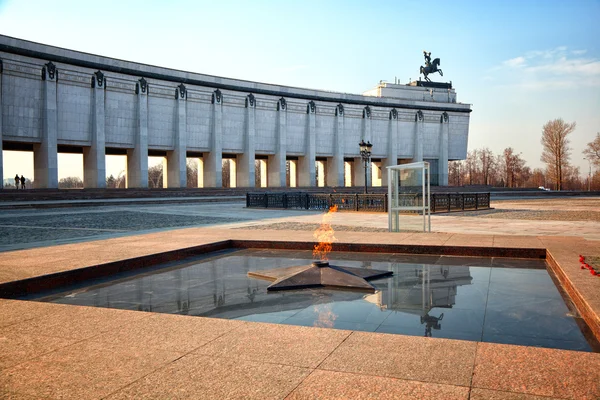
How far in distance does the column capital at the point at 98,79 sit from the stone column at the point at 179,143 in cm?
795

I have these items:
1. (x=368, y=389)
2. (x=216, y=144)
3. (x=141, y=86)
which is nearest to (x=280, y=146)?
(x=216, y=144)

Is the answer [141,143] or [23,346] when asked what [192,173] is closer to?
[141,143]

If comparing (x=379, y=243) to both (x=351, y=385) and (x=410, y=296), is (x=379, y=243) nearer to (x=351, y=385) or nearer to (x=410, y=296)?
(x=410, y=296)

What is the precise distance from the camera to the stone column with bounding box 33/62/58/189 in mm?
41969

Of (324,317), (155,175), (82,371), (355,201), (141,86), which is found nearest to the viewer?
(82,371)

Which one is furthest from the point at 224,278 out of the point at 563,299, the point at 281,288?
the point at 563,299

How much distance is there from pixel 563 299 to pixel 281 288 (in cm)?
→ 344

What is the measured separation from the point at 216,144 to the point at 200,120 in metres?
3.10

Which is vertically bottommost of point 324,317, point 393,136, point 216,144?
point 324,317

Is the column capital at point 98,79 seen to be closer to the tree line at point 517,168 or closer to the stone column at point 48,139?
the stone column at point 48,139

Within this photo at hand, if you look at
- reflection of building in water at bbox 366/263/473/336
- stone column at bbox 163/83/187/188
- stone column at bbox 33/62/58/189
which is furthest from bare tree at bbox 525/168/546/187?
reflection of building in water at bbox 366/263/473/336

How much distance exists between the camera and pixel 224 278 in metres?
7.45

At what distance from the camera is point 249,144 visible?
2265 inches

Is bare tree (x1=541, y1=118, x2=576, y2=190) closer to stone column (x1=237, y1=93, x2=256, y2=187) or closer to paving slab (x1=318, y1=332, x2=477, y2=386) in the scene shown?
stone column (x1=237, y1=93, x2=256, y2=187)
